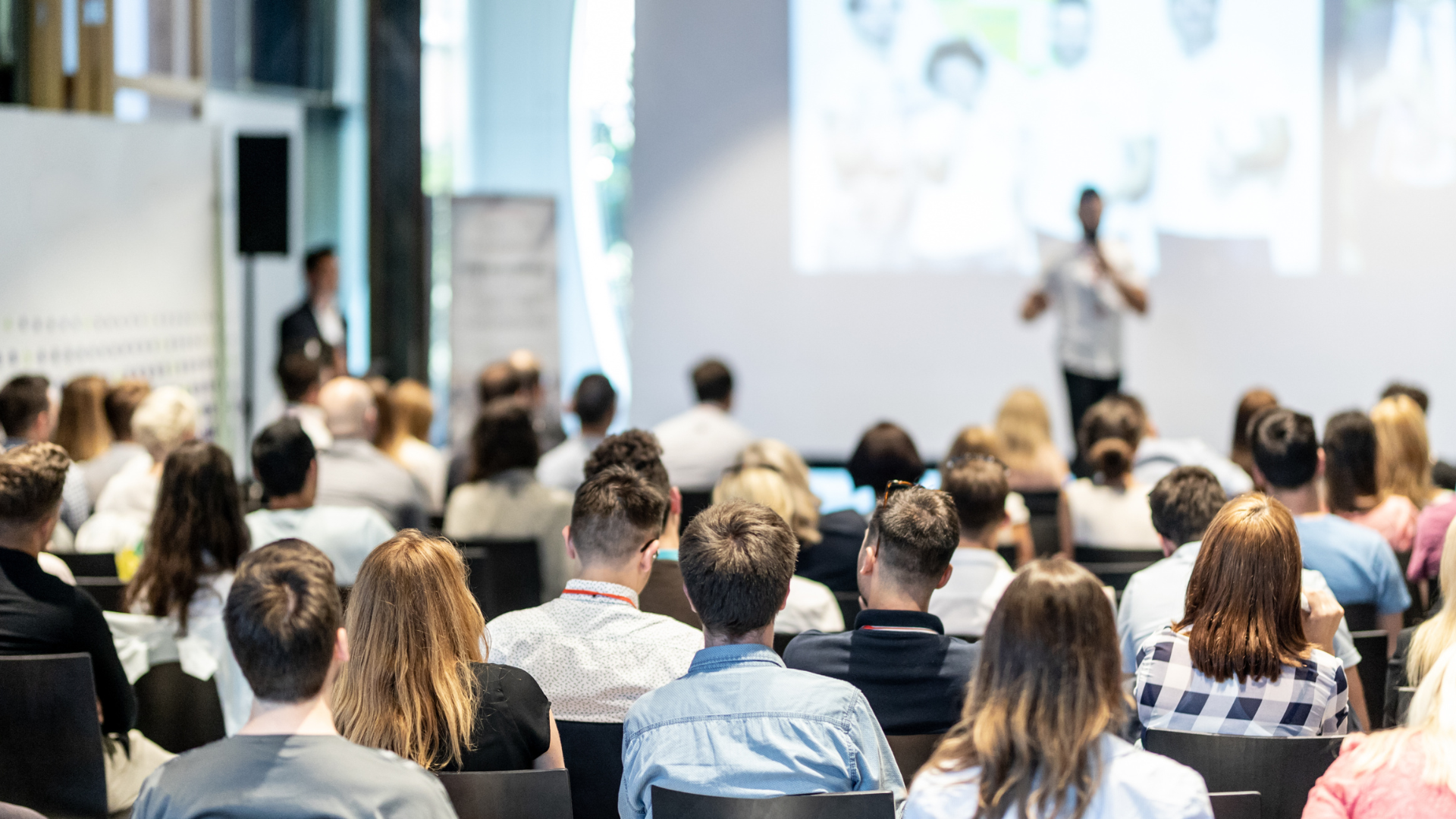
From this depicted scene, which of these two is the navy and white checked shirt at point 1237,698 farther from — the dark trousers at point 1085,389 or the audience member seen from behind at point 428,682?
the dark trousers at point 1085,389

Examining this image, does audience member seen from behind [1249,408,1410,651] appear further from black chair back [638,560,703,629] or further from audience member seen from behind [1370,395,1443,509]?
black chair back [638,560,703,629]

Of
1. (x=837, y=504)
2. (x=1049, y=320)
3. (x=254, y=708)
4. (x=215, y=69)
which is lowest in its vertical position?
(x=837, y=504)

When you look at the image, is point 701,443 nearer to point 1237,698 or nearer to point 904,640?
point 904,640

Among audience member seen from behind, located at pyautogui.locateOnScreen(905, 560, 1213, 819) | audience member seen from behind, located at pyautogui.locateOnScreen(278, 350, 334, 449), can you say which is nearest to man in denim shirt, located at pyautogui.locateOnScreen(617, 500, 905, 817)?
audience member seen from behind, located at pyautogui.locateOnScreen(905, 560, 1213, 819)

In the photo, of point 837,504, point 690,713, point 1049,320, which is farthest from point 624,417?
point 690,713

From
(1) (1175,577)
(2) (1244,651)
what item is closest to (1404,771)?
(2) (1244,651)

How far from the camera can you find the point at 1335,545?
3.31 metres

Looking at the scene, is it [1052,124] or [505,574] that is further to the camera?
[1052,124]

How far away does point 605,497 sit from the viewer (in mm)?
2625

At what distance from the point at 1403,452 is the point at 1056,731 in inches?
121

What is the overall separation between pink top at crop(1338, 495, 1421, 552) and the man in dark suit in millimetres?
4984

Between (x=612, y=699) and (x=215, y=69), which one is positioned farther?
(x=215, y=69)

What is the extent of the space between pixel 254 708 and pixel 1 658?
1.05 meters

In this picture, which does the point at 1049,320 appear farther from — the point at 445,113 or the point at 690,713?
the point at 690,713
